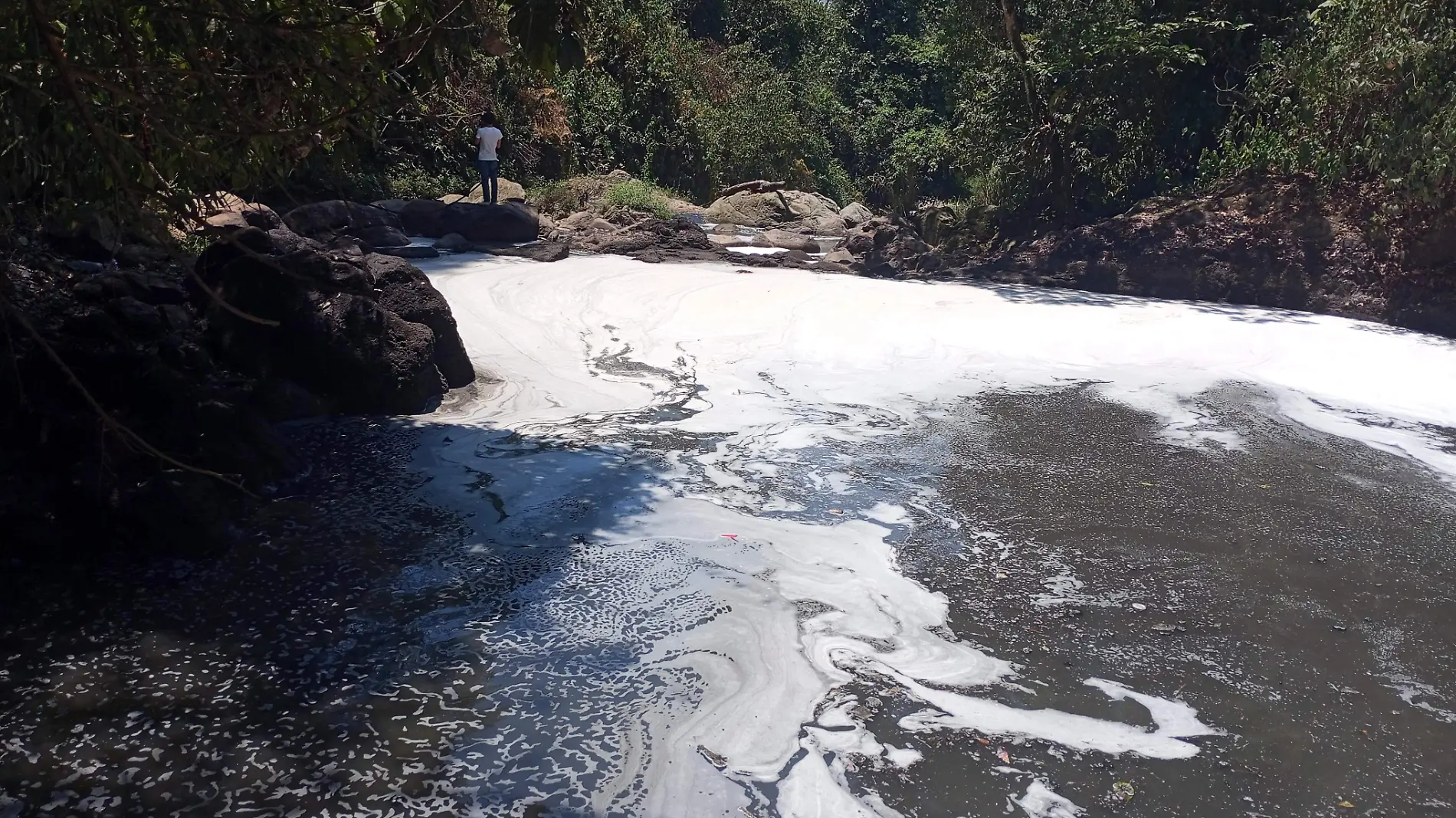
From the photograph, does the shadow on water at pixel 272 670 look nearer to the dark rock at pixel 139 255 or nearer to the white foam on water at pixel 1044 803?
the white foam on water at pixel 1044 803

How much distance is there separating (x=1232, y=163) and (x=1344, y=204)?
1643mm

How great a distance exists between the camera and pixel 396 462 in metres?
6.15

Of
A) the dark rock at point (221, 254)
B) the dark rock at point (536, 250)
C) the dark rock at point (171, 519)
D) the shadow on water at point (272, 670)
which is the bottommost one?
the shadow on water at point (272, 670)

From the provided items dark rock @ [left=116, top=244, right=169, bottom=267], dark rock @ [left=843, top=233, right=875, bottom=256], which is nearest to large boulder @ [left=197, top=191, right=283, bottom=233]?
dark rock @ [left=116, top=244, right=169, bottom=267]

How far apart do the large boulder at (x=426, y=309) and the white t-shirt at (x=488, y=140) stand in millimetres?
8013

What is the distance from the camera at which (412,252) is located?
40.4 ft

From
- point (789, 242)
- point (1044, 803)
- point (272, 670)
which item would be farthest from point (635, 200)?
point (1044, 803)

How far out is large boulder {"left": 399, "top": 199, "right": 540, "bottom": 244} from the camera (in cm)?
1387

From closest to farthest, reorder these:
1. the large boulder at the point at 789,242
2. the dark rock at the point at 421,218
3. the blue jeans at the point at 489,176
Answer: the dark rock at the point at 421,218 < the blue jeans at the point at 489,176 < the large boulder at the point at 789,242

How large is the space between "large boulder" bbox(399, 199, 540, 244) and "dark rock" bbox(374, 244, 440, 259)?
1.28 m

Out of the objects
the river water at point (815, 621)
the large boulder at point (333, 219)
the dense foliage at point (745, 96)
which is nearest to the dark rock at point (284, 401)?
the river water at point (815, 621)

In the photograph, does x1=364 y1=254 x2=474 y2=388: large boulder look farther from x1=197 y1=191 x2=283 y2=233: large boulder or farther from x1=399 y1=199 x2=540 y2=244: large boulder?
x1=399 y1=199 x2=540 y2=244: large boulder

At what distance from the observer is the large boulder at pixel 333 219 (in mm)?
11344

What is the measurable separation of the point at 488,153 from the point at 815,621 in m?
12.5
